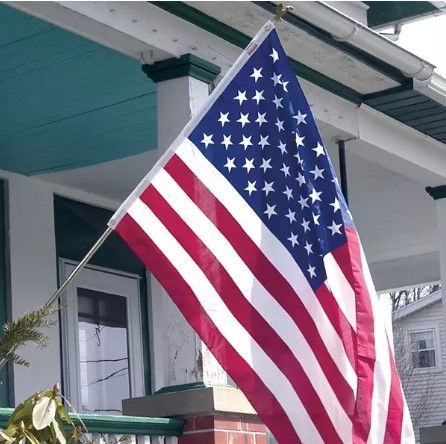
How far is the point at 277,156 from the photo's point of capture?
584 centimetres

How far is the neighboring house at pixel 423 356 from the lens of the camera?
34.9 m

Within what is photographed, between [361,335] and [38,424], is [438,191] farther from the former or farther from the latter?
[38,424]

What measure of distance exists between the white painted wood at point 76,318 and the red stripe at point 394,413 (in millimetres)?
4140

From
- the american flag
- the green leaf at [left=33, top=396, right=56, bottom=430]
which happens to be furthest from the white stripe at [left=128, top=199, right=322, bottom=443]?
the green leaf at [left=33, top=396, right=56, bottom=430]

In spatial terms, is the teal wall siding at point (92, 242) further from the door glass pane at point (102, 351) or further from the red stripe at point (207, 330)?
the red stripe at point (207, 330)

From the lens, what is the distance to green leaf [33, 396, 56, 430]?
4227 mm

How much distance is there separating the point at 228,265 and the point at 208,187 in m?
0.36

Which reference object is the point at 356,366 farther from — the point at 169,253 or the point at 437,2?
the point at 437,2

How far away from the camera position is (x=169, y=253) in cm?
540

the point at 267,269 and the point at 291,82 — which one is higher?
the point at 291,82

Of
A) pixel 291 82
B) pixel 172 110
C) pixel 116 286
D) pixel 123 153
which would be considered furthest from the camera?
pixel 116 286

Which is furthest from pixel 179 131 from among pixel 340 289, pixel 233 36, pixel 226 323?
pixel 226 323

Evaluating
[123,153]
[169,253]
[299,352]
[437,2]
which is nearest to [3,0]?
[169,253]

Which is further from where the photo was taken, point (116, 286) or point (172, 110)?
point (116, 286)
